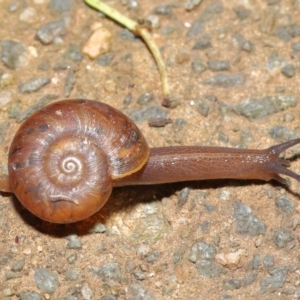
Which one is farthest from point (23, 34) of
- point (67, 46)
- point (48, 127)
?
point (48, 127)

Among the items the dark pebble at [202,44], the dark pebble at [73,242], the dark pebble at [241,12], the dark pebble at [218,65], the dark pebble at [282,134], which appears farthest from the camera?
the dark pebble at [241,12]

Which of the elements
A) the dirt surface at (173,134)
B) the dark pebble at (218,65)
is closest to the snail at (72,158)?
the dirt surface at (173,134)

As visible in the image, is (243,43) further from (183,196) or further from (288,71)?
(183,196)

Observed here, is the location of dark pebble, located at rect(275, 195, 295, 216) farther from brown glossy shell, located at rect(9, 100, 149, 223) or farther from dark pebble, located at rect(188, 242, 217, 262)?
brown glossy shell, located at rect(9, 100, 149, 223)

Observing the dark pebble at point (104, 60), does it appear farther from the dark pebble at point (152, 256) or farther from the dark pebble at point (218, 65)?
the dark pebble at point (152, 256)

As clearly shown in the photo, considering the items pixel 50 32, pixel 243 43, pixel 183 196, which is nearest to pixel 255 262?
pixel 183 196

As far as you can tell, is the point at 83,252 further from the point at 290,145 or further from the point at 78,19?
the point at 78,19
